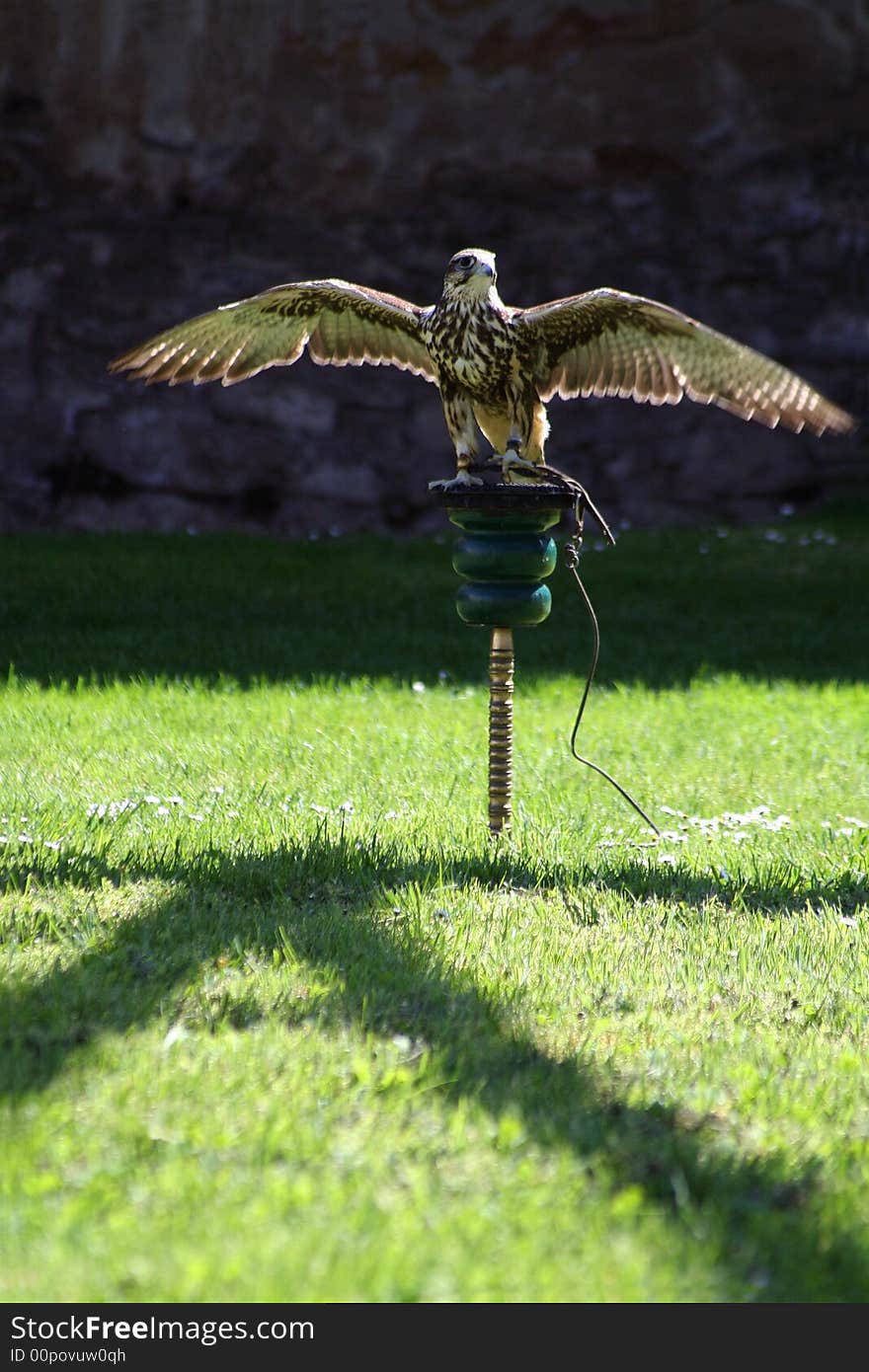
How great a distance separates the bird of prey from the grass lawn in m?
1.35

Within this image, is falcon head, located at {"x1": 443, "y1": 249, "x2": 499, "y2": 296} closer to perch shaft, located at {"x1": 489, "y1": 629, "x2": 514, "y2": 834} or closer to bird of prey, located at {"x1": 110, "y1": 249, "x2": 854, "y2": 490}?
bird of prey, located at {"x1": 110, "y1": 249, "x2": 854, "y2": 490}

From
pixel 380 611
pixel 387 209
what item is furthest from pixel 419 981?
pixel 387 209

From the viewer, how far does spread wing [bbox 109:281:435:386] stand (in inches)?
175

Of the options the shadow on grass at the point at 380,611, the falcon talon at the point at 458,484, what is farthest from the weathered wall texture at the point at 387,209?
the falcon talon at the point at 458,484

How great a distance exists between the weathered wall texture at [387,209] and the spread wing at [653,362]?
6.48 metres

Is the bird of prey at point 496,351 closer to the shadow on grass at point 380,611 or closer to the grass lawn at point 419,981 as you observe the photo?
the grass lawn at point 419,981

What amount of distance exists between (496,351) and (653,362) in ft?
1.74

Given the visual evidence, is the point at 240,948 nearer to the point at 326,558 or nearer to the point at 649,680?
the point at 649,680

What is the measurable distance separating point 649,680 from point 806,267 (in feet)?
17.7

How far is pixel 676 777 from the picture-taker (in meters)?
5.67

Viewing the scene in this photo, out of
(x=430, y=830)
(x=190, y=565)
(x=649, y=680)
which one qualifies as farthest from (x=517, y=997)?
(x=190, y=565)

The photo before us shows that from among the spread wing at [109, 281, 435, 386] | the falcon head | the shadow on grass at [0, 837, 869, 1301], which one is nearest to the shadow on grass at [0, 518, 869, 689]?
the spread wing at [109, 281, 435, 386]

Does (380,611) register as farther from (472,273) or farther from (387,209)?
(472,273)

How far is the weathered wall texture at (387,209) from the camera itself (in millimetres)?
10336
